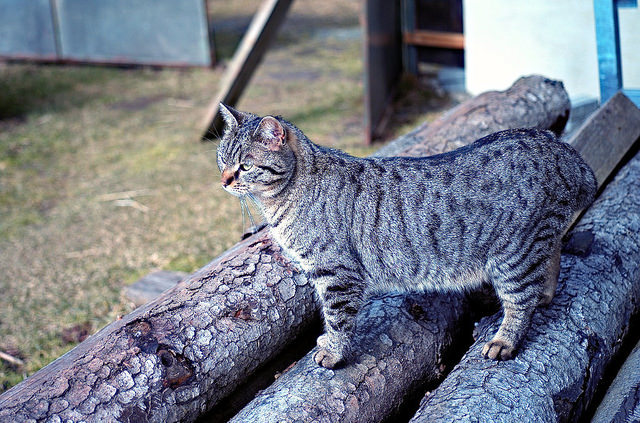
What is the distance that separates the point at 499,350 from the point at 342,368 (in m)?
0.64

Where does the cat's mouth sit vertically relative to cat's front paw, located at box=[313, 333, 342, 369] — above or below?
above

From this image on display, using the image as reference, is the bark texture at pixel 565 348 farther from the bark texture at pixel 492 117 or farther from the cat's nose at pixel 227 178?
the cat's nose at pixel 227 178

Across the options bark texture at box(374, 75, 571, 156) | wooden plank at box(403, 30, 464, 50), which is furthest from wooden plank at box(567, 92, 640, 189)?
wooden plank at box(403, 30, 464, 50)

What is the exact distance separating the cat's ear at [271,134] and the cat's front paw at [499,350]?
3.92ft

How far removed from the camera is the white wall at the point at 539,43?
5500mm

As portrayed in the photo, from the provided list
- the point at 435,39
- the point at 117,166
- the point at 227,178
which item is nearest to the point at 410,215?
the point at 227,178

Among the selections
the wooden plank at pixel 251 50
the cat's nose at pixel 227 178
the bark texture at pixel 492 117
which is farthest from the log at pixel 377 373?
the wooden plank at pixel 251 50

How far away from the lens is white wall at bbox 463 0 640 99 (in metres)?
5.50

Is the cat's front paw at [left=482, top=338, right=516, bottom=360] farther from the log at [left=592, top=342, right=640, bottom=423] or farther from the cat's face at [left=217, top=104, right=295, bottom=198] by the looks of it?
the cat's face at [left=217, top=104, right=295, bottom=198]

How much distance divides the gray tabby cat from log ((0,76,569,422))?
268 mm

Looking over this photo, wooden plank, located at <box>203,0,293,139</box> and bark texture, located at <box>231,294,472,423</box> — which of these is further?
wooden plank, located at <box>203,0,293,139</box>

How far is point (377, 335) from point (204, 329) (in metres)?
0.74

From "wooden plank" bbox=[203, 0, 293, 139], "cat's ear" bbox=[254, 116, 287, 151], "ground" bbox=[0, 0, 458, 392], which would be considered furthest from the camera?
"wooden plank" bbox=[203, 0, 293, 139]

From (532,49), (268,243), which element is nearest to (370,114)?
(532,49)
